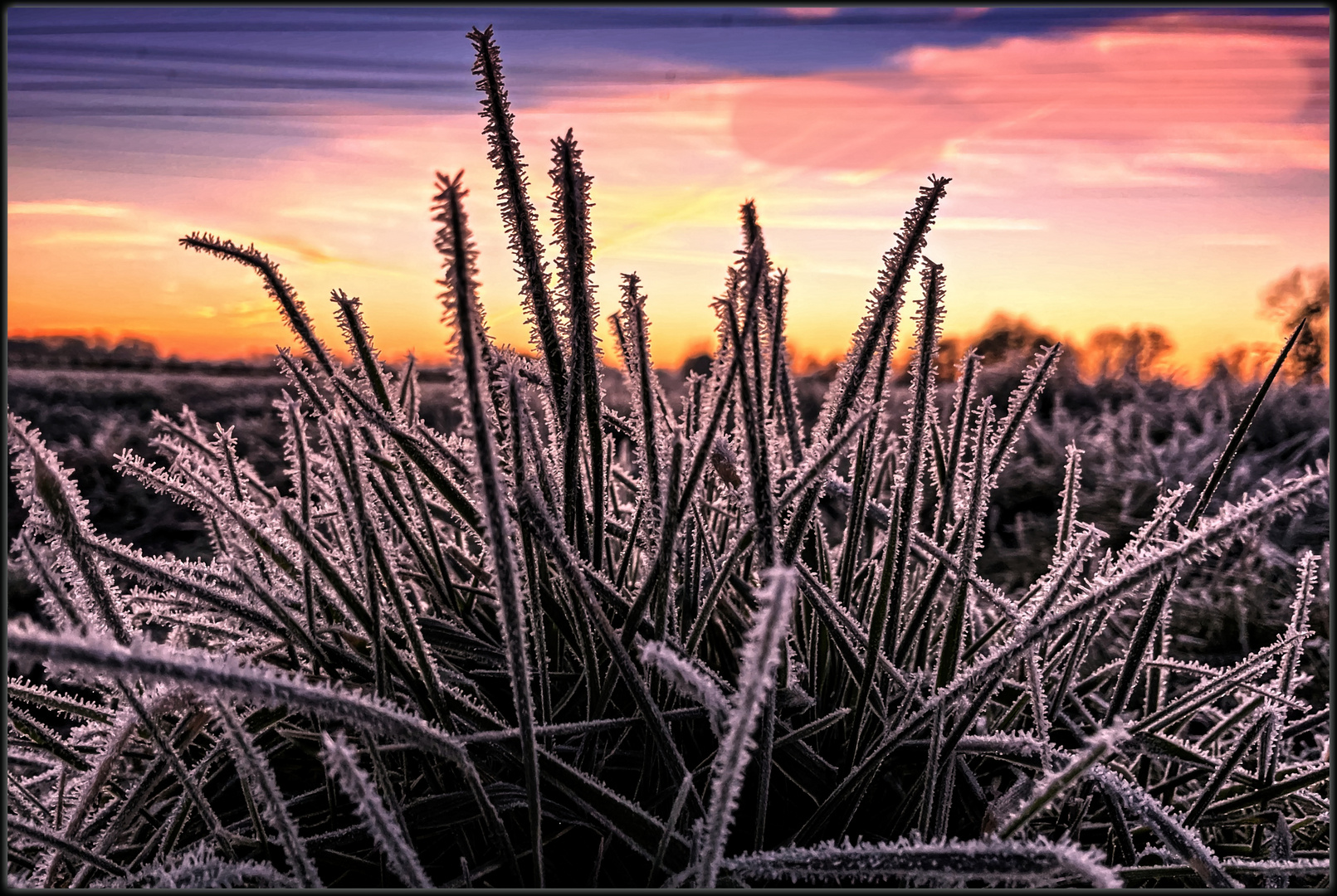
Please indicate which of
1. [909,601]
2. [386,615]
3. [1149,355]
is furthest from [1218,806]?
[1149,355]

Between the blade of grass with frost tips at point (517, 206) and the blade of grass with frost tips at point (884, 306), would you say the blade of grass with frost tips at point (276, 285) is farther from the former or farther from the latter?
the blade of grass with frost tips at point (884, 306)

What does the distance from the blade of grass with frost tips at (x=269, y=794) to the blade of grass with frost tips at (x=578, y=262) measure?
0.28m

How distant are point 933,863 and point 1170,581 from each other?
31 cm

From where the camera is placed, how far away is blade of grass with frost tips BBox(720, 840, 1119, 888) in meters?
0.44

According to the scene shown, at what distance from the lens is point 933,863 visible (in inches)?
18.2

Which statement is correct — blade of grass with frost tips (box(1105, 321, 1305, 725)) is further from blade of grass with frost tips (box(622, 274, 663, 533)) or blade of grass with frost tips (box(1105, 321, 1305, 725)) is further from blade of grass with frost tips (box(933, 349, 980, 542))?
blade of grass with frost tips (box(622, 274, 663, 533))

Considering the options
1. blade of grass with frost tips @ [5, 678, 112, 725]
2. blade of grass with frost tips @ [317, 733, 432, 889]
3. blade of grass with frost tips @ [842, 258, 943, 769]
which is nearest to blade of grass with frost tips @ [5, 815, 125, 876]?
blade of grass with frost tips @ [5, 678, 112, 725]

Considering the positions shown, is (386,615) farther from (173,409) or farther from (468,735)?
(173,409)

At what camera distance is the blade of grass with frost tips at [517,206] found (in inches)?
21.2

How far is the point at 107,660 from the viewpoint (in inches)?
15.3

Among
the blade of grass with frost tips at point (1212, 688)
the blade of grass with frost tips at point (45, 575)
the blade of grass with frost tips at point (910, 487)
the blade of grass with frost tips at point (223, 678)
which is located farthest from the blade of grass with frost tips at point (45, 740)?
the blade of grass with frost tips at point (1212, 688)

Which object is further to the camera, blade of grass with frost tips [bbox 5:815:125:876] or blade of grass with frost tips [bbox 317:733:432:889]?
blade of grass with frost tips [bbox 5:815:125:876]

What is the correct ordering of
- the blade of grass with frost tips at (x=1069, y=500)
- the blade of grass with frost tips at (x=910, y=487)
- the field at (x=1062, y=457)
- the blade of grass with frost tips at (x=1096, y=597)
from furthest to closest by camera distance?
1. the field at (x=1062, y=457)
2. the blade of grass with frost tips at (x=1069, y=500)
3. the blade of grass with frost tips at (x=910, y=487)
4. the blade of grass with frost tips at (x=1096, y=597)

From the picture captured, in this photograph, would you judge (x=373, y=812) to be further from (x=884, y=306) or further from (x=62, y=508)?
(x=884, y=306)
